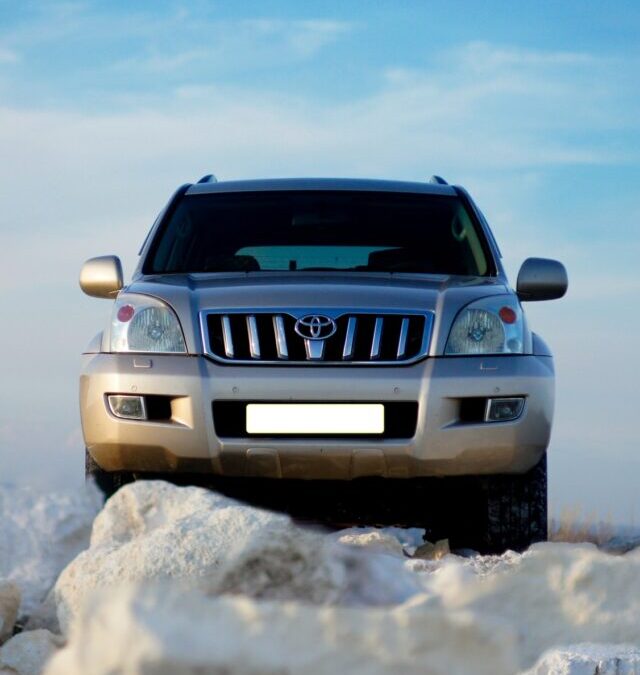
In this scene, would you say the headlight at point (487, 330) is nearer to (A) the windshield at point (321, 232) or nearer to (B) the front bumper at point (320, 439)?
(B) the front bumper at point (320, 439)

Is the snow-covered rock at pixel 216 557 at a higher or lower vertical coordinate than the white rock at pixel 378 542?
higher

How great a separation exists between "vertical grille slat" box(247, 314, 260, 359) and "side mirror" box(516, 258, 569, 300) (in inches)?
63.5

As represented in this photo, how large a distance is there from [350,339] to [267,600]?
2.98 m

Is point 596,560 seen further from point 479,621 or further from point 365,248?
point 365,248

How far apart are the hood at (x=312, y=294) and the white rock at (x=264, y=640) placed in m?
3.88

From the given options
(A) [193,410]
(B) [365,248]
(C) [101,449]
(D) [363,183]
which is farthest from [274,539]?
(D) [363,183]

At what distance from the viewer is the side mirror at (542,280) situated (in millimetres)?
6410

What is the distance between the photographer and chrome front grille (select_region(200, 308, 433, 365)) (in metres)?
5.54

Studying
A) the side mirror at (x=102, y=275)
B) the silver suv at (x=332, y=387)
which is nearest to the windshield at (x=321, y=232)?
the side mirror at (x=102, y=275)

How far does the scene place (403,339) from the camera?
560cm

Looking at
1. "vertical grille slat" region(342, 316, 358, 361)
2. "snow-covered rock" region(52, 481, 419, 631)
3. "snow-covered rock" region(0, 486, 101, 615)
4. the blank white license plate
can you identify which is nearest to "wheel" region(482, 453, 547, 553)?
the blank white license plate

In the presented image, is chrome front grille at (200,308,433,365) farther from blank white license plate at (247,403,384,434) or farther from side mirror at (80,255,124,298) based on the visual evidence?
side mirror at (80,255,124,298)

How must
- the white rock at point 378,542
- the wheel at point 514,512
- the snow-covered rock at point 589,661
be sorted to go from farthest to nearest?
the wheel at point 514,512 < the white rock at point 378,542 < the snow-covered rock at point 589,661

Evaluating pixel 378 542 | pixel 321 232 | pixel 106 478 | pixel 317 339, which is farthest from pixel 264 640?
pixel 321 232
